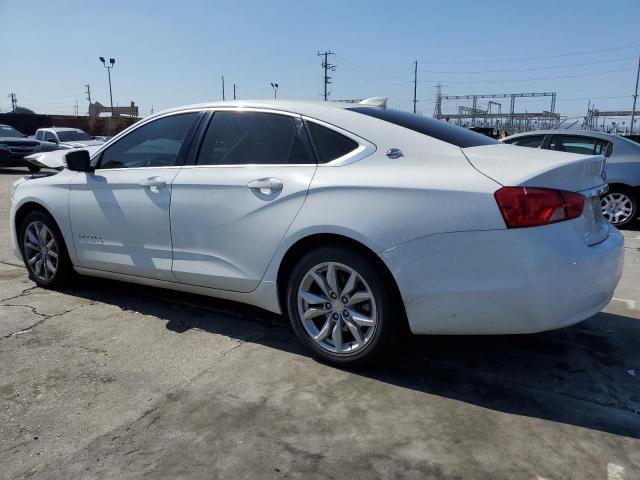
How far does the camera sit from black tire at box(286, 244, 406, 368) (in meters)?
3.04

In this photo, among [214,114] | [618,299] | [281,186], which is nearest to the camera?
[281,186]

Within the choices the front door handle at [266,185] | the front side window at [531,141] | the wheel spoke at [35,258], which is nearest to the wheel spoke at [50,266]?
the wheel spoke at [35,258]

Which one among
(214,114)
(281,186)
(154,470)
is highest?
(214,114)

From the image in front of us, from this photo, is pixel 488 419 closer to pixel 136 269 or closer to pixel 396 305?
pixel 396 305

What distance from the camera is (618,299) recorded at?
475 cm

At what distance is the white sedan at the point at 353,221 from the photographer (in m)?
2.75

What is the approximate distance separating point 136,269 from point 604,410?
10.6 ft

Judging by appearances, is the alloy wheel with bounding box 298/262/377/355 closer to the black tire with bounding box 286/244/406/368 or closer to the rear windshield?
the black tire with bounding box 286/244/406/368

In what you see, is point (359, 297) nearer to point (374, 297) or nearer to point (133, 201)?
point (374, 297)

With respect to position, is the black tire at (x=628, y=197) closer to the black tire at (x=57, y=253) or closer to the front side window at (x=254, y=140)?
the front side window at (x=254, y=140)

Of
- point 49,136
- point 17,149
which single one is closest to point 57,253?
point 17,149

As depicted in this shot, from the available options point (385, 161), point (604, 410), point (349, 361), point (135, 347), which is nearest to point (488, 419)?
point (604, 410)

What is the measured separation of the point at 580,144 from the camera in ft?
28.7

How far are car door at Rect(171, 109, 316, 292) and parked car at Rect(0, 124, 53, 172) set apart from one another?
17.1m
